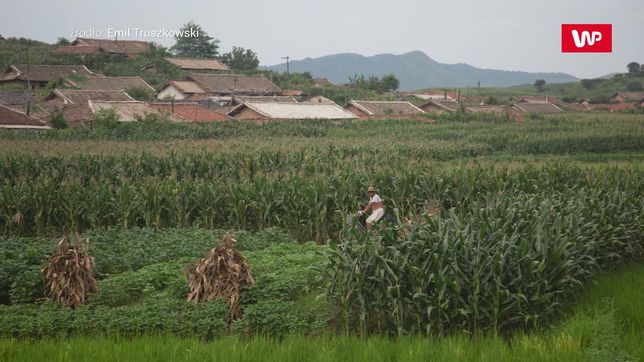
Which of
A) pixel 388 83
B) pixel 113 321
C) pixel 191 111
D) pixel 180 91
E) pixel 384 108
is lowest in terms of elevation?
pixel 113 321

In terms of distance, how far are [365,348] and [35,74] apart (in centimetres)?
6621

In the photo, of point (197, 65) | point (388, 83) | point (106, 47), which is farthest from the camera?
point (388, 83)

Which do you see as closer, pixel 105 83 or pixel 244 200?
pixel 244 200

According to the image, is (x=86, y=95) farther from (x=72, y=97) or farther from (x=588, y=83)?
(x=588, y=83)

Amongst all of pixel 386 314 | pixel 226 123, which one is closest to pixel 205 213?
pixel 386 314

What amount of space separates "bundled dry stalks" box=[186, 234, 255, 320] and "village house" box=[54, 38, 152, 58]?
249 ft

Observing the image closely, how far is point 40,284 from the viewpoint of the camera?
43.8 feet

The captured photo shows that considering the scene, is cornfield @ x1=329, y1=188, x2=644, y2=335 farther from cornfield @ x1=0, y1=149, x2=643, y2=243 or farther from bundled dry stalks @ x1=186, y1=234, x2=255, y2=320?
cornfield @ x1=0, y1=149, x2=643, y2=243

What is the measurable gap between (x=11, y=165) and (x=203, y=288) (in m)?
17.1

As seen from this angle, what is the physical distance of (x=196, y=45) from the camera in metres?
109

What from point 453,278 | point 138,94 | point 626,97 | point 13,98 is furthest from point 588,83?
point 453,278

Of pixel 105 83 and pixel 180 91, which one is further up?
pixel 105 83

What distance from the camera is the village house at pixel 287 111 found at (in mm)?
60491

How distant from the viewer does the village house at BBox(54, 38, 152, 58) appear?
8481 cm
